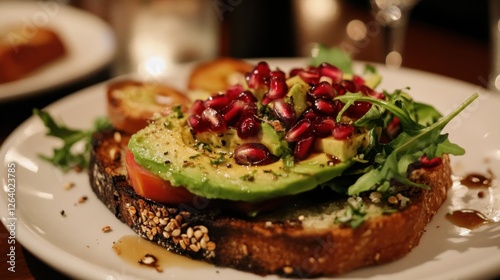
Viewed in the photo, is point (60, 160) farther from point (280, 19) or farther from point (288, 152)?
point (280, 19)

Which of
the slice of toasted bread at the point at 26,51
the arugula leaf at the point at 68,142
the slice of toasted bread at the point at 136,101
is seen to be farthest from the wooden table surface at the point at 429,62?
the slice of toasted bread at the point at 136,101

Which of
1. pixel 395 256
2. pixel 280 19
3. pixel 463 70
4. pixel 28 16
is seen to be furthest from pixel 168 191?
pixel 28 16

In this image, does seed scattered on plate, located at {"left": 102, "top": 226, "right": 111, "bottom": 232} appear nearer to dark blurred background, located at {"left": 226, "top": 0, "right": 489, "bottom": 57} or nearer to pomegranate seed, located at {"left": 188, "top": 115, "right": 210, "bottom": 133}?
pomegranate seed, located at {"left": 188, "top": 115, "right": 210, "bottom": 133}

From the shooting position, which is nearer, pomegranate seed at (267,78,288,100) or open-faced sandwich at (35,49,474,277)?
open-faced sandwich at (35,49,474,277)

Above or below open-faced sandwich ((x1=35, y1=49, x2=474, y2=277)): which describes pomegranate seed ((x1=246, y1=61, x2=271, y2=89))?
above

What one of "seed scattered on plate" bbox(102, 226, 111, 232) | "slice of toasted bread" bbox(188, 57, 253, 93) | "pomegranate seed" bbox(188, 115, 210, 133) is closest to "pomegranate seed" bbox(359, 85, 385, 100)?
"pomegranate seed" bbox(188, 115, 210, 133)

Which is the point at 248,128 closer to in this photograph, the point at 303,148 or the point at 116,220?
the point at 303,148

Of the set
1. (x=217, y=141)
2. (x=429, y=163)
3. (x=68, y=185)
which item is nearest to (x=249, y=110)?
(x=217, y=141)
